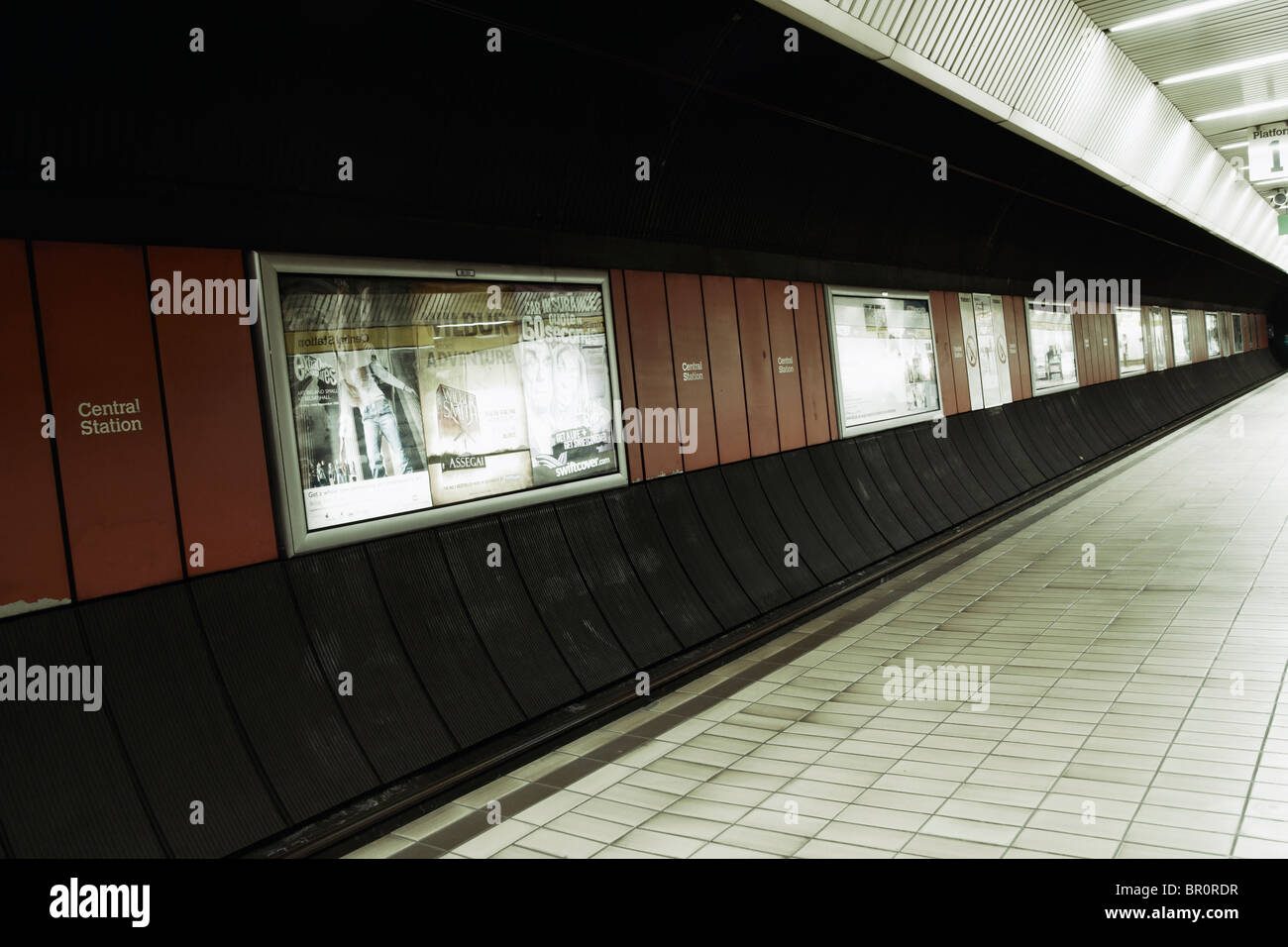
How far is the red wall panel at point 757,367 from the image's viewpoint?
8.04 m

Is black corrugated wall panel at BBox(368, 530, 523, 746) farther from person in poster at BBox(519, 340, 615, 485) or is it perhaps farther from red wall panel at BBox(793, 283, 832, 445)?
red wall panel at BBox(793, 283, 832, 445)

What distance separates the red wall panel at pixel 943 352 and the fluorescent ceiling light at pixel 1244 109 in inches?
341

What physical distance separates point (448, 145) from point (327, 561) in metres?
2.48

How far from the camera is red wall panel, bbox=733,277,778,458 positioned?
804cm

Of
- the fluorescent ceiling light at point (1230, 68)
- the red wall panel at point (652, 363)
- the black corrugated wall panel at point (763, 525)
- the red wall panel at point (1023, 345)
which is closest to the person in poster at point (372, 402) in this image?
the red wall panel at point (652, 363)

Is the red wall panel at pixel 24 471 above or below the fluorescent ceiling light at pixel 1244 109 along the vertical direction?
below

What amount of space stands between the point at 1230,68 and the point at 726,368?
10.8 m

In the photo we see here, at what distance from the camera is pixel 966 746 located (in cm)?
454

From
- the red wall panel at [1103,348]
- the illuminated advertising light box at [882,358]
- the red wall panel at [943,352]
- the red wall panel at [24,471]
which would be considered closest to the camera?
the red wall panel at [24,471]

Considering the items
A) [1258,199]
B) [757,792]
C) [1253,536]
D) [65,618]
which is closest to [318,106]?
[65,618]

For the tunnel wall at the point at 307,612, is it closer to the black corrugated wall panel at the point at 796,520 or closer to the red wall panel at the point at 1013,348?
the black corrugated wall panel at the point at 796,520

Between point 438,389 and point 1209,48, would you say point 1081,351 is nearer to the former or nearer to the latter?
point 1209,48
